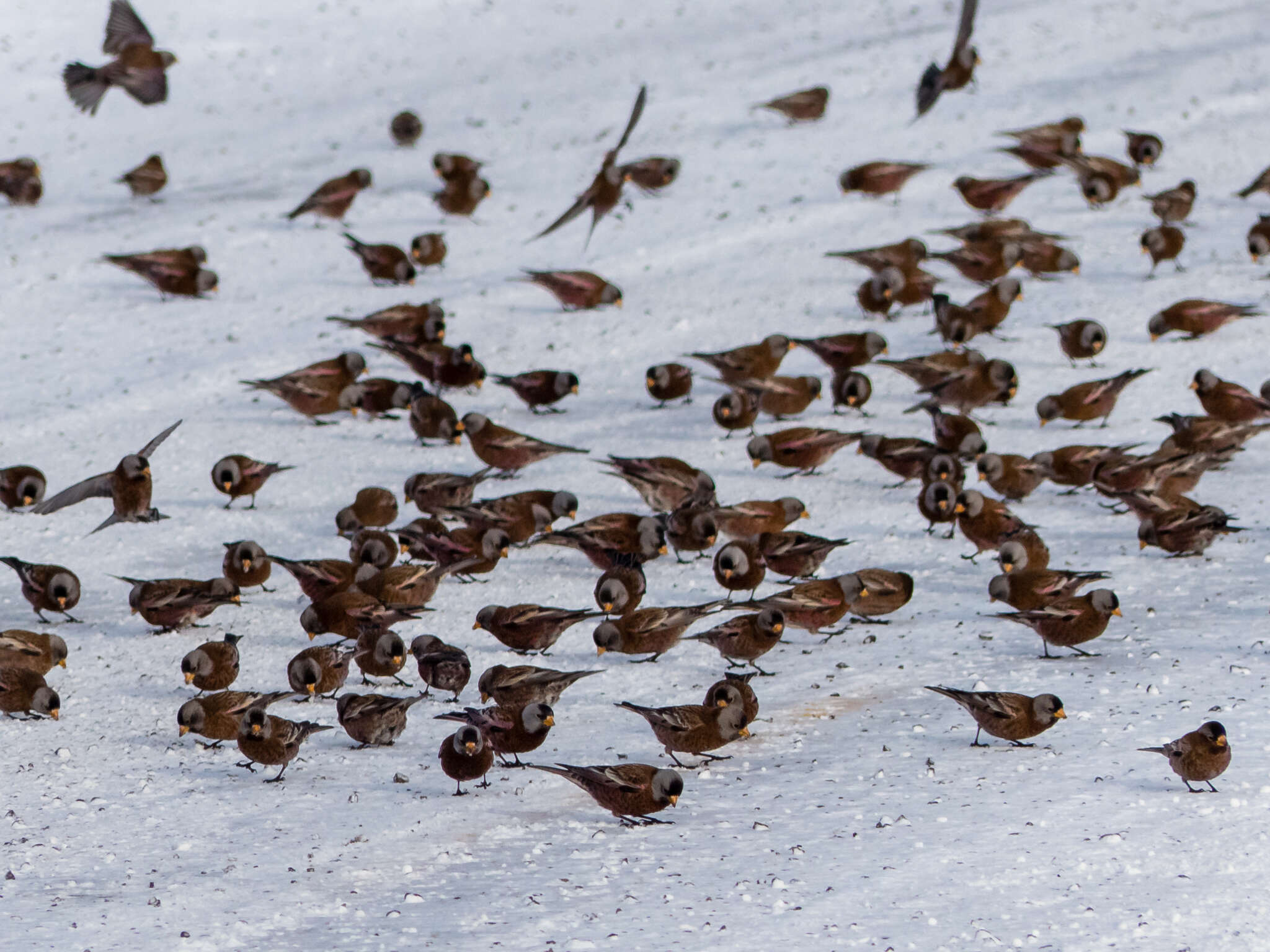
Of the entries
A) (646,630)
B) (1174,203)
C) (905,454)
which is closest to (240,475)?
(646,630)

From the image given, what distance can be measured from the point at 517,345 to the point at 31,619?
494cm

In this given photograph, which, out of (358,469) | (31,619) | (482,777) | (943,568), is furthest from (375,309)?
(482,777)

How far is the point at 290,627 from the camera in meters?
8.00

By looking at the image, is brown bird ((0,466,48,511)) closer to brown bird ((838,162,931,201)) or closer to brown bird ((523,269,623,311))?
brown bird ((523,269,623,311))

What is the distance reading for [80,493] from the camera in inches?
355

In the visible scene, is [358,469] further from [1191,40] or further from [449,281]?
[1191,40]

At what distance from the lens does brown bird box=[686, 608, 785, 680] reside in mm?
7152

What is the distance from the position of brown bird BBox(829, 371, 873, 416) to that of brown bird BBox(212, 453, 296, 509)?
383 centimetres

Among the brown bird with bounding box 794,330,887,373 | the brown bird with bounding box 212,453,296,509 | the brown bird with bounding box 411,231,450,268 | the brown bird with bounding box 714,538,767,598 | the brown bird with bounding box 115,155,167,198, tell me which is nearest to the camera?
the brown bird with bounding box 714,538,767,598

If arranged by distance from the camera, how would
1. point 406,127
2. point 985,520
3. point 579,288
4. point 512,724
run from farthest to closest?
point 406,127 < point 579,288 < point 985,520 < point 512,724

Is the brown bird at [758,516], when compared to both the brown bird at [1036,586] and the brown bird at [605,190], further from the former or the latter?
the brown bird at [605,190]

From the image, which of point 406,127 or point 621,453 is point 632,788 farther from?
point 406,127

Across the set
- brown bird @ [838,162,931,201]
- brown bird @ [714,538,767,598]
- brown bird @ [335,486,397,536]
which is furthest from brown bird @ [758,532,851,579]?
brown bird @ [838,162,931,201]

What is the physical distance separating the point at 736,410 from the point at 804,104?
21.6 feet
